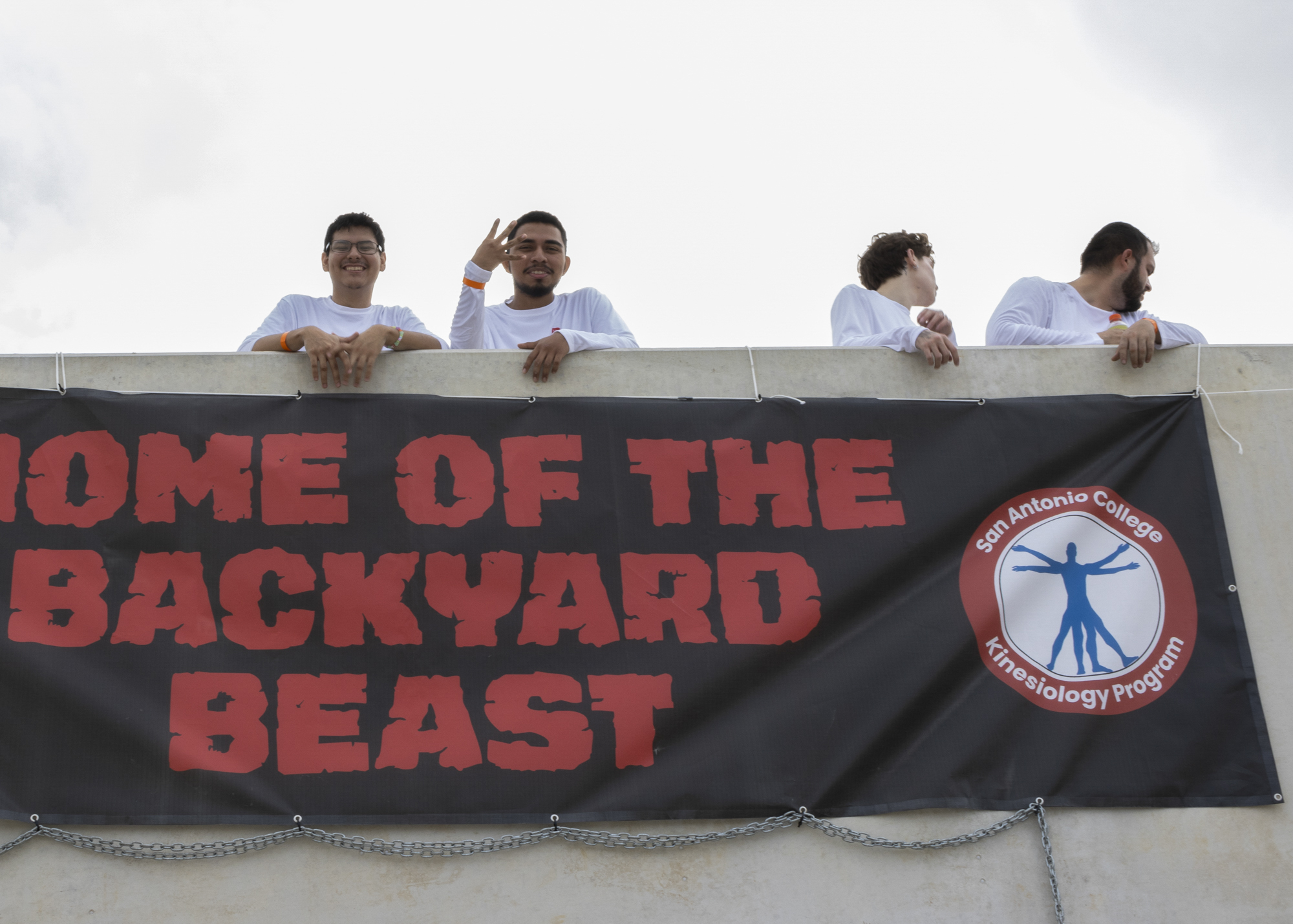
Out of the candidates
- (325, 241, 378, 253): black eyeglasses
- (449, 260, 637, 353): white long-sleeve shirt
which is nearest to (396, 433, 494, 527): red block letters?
(449, 260, 637, 353): white long-sleeve shirt

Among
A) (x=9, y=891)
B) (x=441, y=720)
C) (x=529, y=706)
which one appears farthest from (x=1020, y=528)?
(x=9, y=891)

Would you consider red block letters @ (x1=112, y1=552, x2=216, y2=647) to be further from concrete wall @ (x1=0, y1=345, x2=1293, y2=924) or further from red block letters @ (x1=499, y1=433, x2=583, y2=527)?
red block letters @ (x1=499, y1=433, x2=583, y2=527)

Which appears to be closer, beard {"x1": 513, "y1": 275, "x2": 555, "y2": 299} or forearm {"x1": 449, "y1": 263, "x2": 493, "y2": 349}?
forearm {"x1": 449, "y1": 263, "x2": 493, "y2": 349}

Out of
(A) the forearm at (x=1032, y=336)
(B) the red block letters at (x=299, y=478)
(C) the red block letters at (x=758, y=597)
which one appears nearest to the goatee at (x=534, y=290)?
(B) the red block letters at (x=299, y=478)

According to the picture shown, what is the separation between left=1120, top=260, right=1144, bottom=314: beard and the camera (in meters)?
3.98

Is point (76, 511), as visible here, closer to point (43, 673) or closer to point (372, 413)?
point (43, 673)

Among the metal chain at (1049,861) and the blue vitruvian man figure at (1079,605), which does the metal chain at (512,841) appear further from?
the blue vitruvian man figure at (1079,605)

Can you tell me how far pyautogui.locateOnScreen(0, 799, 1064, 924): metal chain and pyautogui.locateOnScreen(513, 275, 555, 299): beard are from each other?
1940mm

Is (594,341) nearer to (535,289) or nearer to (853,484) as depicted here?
(535,289)

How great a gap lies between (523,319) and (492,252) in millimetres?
348

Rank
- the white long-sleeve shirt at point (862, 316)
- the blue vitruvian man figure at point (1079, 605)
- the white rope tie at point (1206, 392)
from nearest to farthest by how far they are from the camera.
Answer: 1. the blue vitruvian man figure at point (1079, 605)
2. the white rope tie at point (1206, 392)
3. the white long-sleeve shirt at point (862, 316)

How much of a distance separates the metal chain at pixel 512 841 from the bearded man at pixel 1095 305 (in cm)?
164

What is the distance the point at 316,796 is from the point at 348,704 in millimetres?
254

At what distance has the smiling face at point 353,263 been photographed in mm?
3822
